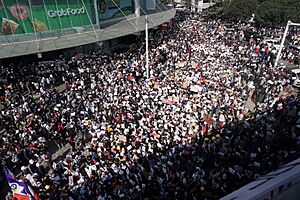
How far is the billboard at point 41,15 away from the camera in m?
20.0

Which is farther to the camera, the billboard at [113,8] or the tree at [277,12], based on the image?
the tree at [277,12]

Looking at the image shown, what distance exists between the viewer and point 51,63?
20.7m

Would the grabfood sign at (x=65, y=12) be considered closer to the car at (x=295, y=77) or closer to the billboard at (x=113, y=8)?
the billboard at (x=113, y=8)

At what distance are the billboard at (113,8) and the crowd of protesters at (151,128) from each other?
857cm

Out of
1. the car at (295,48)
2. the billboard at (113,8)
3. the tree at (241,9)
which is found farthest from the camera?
the tree at (241,9)

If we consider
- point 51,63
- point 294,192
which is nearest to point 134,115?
point 294,192

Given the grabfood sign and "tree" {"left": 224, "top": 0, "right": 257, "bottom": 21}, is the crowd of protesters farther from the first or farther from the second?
"tree" {"left": 224, "top": 0, "right": 257, "bottom": 21}

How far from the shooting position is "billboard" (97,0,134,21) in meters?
26.4

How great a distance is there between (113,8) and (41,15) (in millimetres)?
9057

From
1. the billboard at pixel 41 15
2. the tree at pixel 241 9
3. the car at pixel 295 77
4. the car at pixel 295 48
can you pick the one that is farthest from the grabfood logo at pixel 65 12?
the tree at pixel 241 9

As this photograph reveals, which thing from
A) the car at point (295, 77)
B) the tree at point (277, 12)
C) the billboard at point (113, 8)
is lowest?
the car at point (295, 77)

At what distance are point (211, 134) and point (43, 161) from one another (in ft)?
24.4

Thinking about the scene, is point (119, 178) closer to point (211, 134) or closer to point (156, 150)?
point (156, 150)

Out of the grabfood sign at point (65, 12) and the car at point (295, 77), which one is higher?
the grabfood sign at point (65, 12)
